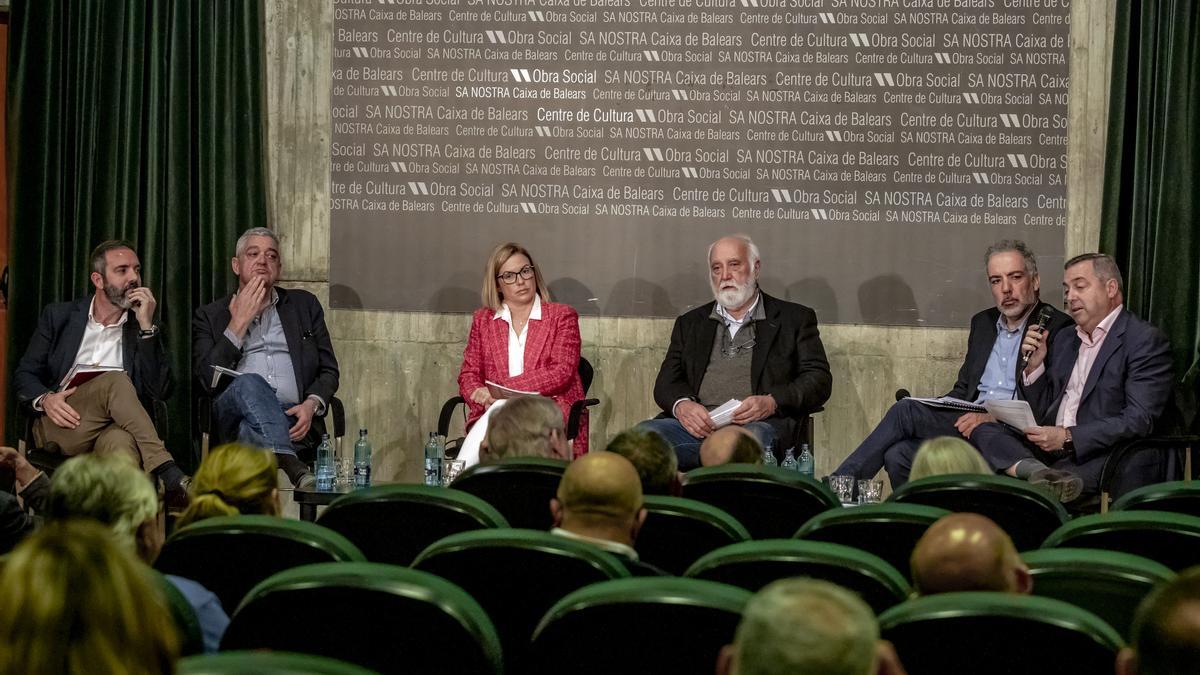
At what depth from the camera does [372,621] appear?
1.91m

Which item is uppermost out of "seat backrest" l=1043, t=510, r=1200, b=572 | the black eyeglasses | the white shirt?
the black eyeglasses

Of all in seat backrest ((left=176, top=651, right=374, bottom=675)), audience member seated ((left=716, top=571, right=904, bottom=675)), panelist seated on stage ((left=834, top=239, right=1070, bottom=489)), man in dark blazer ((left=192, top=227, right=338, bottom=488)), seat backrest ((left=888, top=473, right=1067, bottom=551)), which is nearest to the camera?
audience member seated ((left=716, top=571, right=904, bottom=675))

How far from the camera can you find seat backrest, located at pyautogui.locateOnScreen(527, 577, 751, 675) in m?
1.85

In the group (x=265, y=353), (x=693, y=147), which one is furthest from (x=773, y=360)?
(x=265, y=353)

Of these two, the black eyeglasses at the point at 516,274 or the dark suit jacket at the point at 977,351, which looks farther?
the black eyeglasses at the point at 516,274

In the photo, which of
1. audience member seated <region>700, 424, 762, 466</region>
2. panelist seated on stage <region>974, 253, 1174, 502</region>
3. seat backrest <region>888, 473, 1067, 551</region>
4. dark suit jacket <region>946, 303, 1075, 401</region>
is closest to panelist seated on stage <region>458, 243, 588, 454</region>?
dark suit jacket <region>946, 303, 1075, 401</region>

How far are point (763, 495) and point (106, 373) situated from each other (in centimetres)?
335

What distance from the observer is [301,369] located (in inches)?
236

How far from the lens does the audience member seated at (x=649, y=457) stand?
3.21 metres

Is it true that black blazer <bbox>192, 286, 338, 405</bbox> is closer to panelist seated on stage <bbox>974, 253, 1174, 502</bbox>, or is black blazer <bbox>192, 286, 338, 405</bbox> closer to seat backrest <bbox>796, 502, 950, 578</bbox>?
panelist seated on stage <bbox>974, 253, 1174, 502</bbox>

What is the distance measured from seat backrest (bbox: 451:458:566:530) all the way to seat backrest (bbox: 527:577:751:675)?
1482mm

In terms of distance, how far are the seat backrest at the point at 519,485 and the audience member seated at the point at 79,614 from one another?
80.1 inches

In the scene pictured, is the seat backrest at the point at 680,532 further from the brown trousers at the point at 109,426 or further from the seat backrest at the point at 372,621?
the brown trousers at the point at 109,426

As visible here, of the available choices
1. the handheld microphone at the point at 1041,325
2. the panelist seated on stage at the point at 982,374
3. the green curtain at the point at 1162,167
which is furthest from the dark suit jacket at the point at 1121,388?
the green curtain at the point at 1162,167
